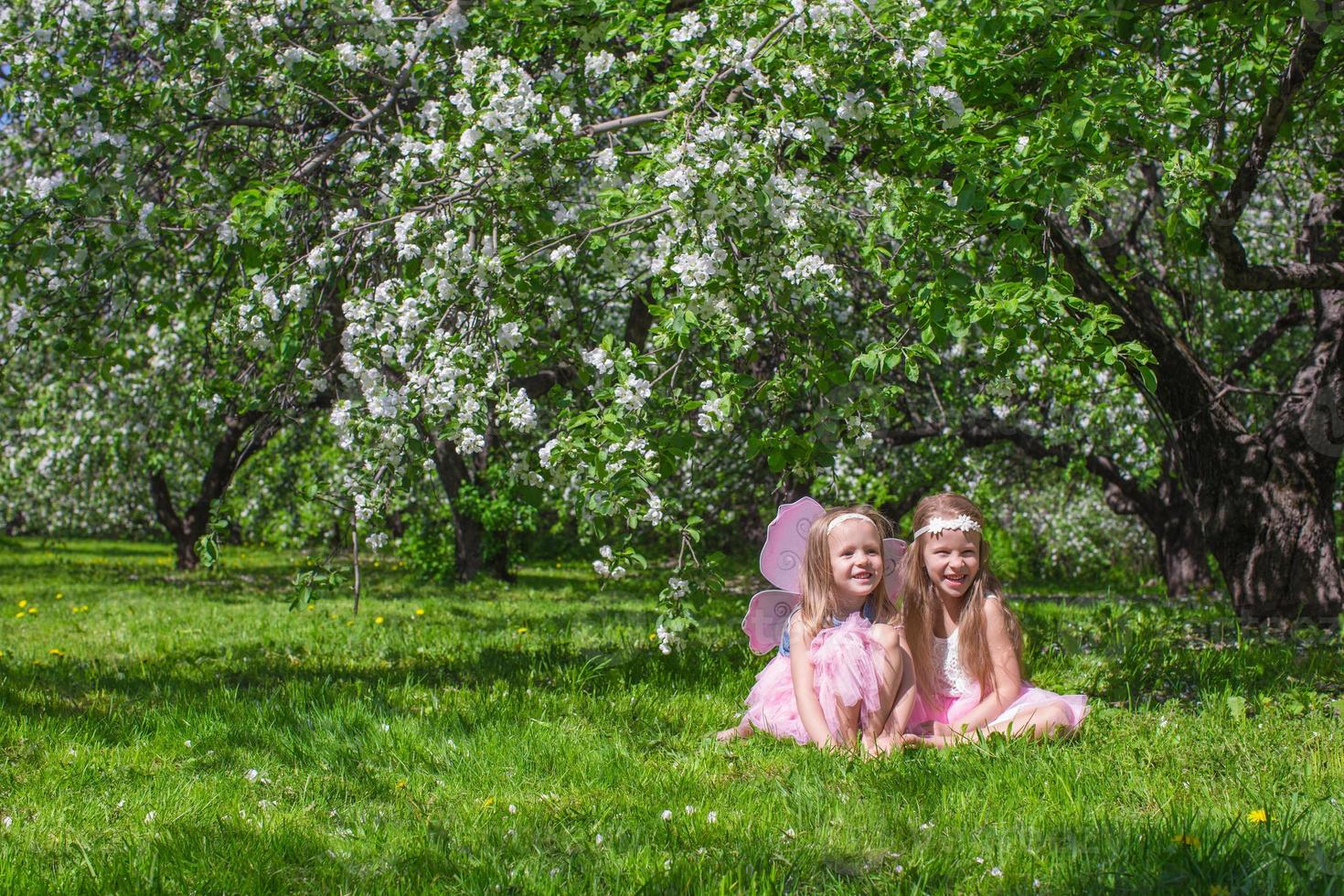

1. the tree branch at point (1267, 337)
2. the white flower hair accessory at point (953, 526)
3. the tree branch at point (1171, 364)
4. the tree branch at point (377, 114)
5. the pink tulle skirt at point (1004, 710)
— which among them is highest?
the tree branch at point (377, 114)

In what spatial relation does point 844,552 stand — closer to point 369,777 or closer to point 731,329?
point 731,329

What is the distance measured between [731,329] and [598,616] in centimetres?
484

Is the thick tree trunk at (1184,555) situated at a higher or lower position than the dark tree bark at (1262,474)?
lower

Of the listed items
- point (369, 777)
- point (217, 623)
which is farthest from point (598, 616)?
point (369, 777)

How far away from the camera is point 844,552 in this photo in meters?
4.10

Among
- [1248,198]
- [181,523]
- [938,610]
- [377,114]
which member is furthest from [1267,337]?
[181,523]

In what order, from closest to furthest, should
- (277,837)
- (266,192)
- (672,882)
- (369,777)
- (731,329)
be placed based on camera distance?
(672,882)
(277,837)
(369,777)
(731,329)
(266,192)

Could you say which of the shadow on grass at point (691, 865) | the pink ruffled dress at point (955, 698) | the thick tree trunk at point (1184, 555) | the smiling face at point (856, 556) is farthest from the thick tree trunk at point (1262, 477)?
the shadow on grass at point (691, 865)

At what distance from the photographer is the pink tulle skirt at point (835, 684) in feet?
12.6

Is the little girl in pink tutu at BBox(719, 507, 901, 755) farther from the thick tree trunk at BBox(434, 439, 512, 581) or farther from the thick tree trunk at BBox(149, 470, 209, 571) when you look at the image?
the thick tree trunk at BBox(149, 470, 209, 571)

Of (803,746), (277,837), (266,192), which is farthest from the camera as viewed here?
(266,192)

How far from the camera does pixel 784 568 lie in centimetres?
445

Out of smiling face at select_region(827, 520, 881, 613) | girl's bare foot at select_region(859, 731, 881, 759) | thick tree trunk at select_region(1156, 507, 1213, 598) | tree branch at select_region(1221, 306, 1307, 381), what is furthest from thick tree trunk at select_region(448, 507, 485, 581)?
girl's bare foot at select_region(859, 731, 881, 759)

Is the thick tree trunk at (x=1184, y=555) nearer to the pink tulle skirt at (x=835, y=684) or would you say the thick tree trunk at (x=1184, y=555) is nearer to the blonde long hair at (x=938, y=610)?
the blonde long hair at (x=938, y=610)
